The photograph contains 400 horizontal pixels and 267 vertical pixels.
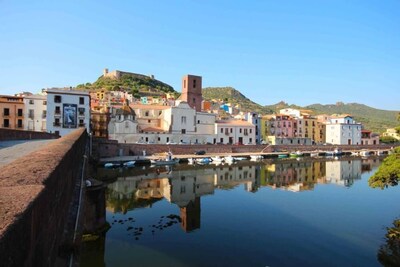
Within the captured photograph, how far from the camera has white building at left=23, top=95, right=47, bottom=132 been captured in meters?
57.6

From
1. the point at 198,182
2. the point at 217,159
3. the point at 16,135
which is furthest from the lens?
the point at 217,159

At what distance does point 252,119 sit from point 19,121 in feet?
188

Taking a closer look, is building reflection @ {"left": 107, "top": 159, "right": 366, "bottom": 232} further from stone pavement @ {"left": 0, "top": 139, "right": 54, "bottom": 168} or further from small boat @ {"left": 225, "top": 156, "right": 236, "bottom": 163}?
stone pavement @ {"left": 0, "top": 139, "right": 54, "bottom": 168}

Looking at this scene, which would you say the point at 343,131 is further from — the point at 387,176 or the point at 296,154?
the point at 387,176

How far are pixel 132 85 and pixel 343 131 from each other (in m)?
93.9

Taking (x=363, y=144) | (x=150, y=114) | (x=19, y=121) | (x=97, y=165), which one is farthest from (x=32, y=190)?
(x=363, y=144)

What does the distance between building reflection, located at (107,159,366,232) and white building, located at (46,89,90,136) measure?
16813mm

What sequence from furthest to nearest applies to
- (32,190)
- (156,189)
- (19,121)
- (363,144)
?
(363,144) → (19,121) → (156,189) → (32,190)

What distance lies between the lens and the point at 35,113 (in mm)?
58188

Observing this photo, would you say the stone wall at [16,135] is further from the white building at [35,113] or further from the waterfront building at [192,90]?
the waterfront building at [192,90]

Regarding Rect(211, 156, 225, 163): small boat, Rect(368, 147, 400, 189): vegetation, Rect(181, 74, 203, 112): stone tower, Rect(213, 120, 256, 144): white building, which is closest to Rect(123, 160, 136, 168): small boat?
Rect(211, 156, 225, 163): small boat

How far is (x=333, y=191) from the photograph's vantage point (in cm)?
3825

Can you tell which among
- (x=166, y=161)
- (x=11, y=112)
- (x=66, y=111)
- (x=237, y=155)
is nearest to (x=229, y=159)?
(x=237, y=155)

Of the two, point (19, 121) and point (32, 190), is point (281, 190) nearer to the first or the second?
point (32, 190)
